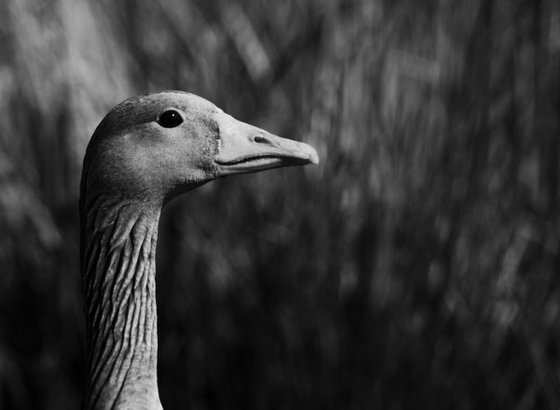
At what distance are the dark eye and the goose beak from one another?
0.10m

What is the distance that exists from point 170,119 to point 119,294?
0.48m

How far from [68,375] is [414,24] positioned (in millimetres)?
2186

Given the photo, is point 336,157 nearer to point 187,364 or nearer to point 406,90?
point 406,90

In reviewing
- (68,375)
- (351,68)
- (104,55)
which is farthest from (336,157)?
(68,375)

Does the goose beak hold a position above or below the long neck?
above

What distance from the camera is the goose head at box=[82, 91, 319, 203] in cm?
242

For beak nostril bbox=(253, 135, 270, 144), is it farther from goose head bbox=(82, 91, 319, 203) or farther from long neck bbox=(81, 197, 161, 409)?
long neck bbox=(81, 197, 161, 409)

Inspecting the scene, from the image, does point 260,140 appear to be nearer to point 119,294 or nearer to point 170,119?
point 170,119

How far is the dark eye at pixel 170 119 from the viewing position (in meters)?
2.44

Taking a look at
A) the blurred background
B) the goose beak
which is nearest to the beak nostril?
the goose beak

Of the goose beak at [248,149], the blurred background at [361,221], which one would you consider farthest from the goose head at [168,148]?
the blurred background at [361,221]

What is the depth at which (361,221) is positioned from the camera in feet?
12.8

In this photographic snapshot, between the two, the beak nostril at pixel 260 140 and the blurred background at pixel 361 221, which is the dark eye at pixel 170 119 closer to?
the beak nostril at pixel 260 140

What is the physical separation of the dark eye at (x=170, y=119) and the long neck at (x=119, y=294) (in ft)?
0.72
